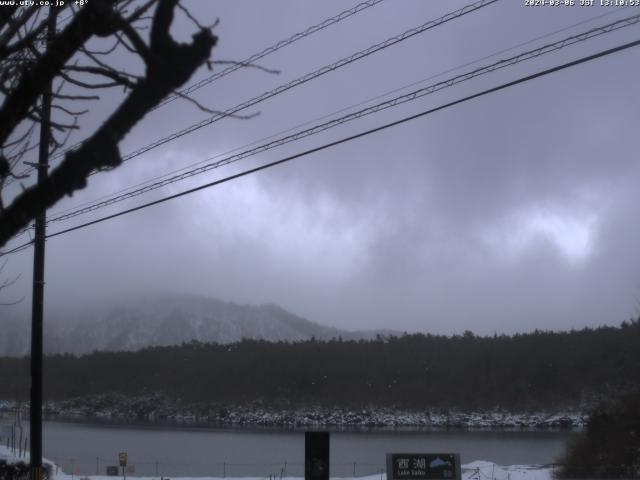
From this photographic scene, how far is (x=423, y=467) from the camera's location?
22.6 m

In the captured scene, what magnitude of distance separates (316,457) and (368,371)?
106 metres

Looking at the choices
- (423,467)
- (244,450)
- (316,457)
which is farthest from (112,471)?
(316,457)

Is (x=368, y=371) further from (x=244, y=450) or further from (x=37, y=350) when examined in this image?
(x=37, y=350)

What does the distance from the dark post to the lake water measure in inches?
1097

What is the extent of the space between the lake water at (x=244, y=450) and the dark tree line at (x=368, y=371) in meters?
20.0

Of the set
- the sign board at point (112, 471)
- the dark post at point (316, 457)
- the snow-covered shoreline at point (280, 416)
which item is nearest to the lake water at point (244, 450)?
the sign board at point (112, 471)

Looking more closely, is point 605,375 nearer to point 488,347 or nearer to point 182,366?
point 488,347

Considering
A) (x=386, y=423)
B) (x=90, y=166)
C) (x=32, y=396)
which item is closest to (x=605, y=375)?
(x=386, y=423)

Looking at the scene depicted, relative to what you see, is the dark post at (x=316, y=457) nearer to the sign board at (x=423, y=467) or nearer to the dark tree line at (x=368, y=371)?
the sign board at (x=423, y=467)

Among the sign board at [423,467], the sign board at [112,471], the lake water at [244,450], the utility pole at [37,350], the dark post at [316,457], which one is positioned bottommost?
the lake water at [244,450]

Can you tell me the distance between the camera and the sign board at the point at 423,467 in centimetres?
2247

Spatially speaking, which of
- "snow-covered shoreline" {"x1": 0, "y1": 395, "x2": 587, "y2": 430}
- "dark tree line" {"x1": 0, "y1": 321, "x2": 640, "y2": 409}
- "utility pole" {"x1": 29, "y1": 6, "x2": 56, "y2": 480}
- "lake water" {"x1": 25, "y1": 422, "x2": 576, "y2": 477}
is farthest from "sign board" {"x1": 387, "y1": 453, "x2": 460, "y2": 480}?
"dark tree line" {"x1": 0, "y1": 321, "x2": 640, "y2": 409}

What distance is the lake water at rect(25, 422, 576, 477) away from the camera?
4650 cm

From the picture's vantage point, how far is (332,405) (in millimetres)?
109375
